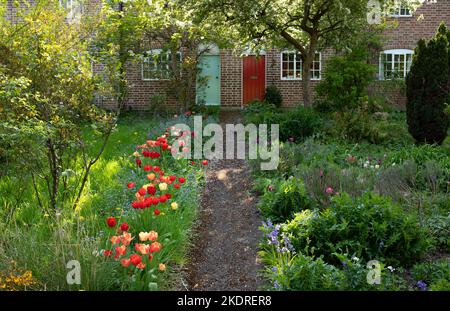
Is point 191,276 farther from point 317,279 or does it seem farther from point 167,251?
point 317,279

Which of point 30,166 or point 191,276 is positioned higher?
point 30,166

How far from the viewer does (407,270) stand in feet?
14.3

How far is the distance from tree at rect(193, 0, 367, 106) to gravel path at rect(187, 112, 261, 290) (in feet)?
16.5

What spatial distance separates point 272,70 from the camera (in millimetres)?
19219

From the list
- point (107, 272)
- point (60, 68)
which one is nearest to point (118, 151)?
point (60, 68)

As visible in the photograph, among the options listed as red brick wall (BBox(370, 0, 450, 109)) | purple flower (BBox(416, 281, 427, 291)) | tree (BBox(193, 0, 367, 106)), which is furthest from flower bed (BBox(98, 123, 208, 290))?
red brick wall (BBox(370, 0, 450, 109))

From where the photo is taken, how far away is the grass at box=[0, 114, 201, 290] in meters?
3.52

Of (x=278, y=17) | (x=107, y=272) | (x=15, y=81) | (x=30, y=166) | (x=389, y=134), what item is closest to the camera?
(x=107, y=272)

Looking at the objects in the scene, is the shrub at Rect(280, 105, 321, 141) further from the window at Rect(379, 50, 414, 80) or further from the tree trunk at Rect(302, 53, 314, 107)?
the window at Rect(379, 50, 414, 80)

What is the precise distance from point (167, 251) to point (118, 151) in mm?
5297

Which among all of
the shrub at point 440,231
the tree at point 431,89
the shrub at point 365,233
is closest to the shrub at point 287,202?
the shrub at point 365,233

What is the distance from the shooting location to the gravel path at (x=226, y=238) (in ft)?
14.0

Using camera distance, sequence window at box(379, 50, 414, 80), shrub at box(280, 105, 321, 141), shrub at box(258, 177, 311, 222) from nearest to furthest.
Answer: shrub at box(258, 177, 311, 222)
shrub at box(280, 105, 321, 141)
window at box(379, 50, 414, 80)

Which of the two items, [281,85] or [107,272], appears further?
[281,85]
